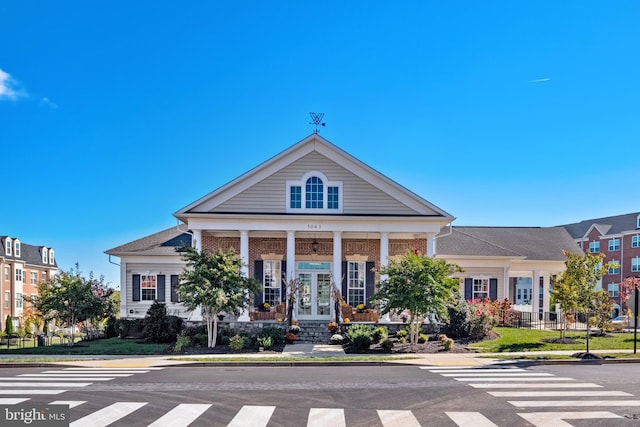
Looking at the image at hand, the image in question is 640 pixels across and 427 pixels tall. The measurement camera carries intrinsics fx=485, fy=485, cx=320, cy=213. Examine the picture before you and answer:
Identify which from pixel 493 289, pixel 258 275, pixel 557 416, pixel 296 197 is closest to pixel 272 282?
pixel 258 275

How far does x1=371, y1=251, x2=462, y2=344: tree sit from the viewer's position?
19078 millimetres

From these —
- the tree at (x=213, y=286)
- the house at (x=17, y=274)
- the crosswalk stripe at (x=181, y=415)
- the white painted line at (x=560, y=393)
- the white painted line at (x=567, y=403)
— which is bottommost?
the house at (x=17, y=274)

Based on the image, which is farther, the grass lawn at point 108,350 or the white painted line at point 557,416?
the grass lawn at point 108,350

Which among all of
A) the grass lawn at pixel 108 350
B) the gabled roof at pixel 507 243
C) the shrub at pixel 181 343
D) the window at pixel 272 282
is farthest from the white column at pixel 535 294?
the grass lawn at pixel 108 350

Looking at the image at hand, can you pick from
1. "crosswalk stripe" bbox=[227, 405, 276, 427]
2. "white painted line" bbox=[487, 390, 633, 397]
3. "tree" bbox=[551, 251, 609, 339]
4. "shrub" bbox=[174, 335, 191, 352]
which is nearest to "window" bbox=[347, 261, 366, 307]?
"shrub" bbox=[174, 335, 191, 352]

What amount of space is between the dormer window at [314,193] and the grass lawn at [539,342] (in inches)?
375

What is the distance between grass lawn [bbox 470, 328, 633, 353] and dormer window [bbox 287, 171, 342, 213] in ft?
31.2

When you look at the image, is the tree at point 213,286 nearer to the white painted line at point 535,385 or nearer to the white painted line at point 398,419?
the white painted line at point 535,385

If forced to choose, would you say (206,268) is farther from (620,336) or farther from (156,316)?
(620,336)

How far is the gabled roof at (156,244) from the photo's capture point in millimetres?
28797

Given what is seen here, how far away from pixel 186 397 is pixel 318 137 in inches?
641

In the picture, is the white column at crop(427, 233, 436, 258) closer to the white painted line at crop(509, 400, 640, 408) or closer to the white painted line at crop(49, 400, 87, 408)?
the white painted line at crop(509, 400, 640, 408)

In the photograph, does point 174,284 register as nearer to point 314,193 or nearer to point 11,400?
point 314,193

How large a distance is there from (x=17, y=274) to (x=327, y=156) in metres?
46.2
